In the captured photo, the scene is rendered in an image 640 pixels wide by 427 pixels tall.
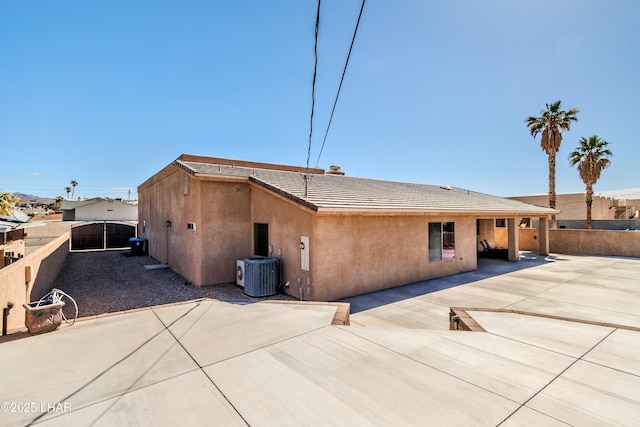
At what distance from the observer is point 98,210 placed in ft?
134

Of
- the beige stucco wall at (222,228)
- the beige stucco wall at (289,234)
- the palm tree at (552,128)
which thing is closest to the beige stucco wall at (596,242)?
the palm tree at (552,128)

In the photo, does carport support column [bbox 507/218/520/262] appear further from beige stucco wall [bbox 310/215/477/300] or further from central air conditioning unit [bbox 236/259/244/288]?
central air conditioning unit [bbox 236/259/244/288]

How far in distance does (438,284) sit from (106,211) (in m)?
46.9

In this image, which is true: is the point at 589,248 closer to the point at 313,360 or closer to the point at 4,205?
the point at 313,360

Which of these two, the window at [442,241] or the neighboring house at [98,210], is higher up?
the neighboring house at [98,210]

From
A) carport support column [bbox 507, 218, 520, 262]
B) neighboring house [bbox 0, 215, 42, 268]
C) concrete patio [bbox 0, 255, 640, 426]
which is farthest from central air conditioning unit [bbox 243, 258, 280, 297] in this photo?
carport support column [bbox 507, 218, 520, 262]

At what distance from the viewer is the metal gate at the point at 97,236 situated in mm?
21677

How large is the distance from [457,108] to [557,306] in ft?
35.2

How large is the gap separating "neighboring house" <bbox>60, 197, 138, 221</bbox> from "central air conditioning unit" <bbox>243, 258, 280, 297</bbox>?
137 feet

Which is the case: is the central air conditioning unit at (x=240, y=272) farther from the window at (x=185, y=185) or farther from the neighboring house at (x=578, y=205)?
the neighboring house at (x=578, y=205)

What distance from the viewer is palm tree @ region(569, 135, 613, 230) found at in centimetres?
2248

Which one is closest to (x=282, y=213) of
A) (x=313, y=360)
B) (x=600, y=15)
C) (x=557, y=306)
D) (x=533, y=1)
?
(x=313, y=360)

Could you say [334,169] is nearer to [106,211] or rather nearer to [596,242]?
[596,242]

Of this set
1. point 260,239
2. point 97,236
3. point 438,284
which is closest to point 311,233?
point 260,239
